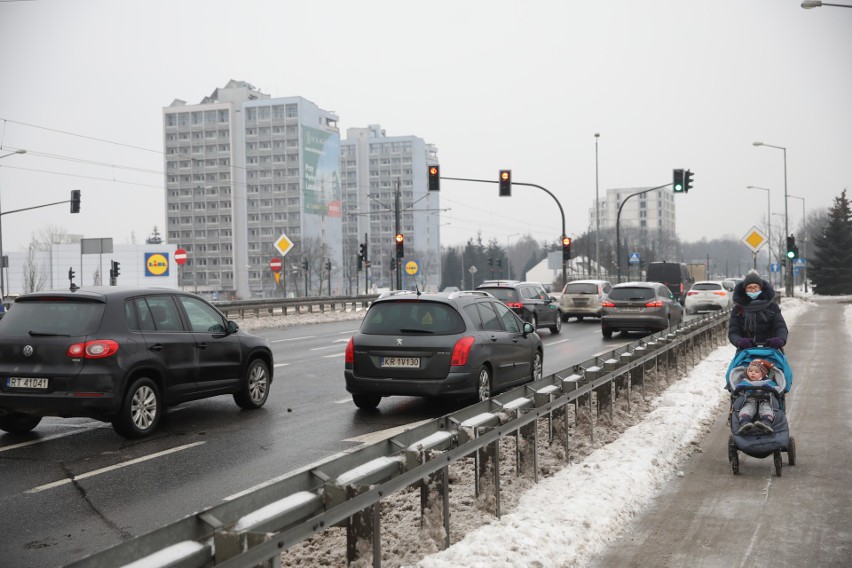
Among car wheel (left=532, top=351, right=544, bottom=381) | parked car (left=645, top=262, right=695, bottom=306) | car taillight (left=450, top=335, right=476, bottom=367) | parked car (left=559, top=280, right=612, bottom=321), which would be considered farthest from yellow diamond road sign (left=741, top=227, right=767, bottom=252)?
car taillight (left=450, top=335, right=476, bottom=367)

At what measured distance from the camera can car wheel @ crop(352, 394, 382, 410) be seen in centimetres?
1148

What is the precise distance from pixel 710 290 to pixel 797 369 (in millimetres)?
23483

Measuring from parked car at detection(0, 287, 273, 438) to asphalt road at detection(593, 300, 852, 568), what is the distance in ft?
17.5

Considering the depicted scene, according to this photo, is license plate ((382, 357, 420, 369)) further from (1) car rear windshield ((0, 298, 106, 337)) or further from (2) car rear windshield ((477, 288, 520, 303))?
(2) car rear windshield ((477, 288, 520, 303))

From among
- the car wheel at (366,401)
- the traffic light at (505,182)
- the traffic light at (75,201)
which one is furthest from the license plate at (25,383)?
the traffic light at (75,201)

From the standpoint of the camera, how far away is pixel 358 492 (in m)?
4.33

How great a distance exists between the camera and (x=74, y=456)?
8414 millimetres

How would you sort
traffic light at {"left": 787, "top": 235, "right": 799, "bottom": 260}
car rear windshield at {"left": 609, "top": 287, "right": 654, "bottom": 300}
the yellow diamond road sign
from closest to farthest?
car rear windshield at {"left": 609, "top": 287, "right": 654, "bottom": 300}
the yellow diamond road sign
traffic light at {"left": 787, "top": 235, "right": 799, "bottom": 260}

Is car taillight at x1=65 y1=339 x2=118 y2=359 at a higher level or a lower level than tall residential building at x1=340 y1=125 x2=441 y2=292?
lower

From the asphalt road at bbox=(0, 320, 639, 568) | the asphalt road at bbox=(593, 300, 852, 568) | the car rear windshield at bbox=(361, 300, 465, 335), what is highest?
the car rear windshield at bbox=(361, 300, 465, 335)

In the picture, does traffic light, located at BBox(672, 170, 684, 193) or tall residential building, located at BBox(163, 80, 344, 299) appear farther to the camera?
tall residential building, located at BBox(163, 80, 344, 299)

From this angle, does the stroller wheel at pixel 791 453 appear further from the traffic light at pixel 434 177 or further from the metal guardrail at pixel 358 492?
the traffic light at pixel 434 177

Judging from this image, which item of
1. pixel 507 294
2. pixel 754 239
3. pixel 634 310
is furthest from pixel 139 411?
pixel 754 239

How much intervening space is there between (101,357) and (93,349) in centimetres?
11
